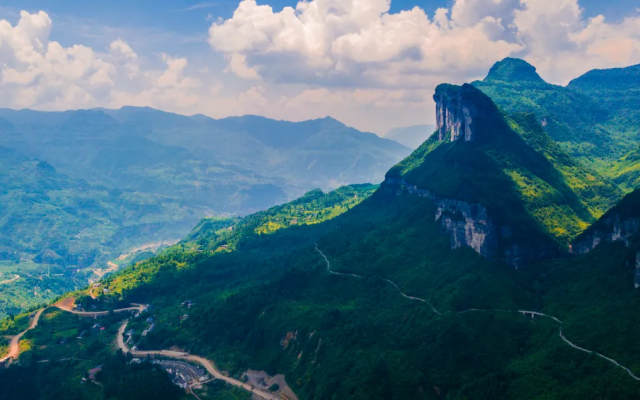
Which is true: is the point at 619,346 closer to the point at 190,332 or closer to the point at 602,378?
the point at 602,378

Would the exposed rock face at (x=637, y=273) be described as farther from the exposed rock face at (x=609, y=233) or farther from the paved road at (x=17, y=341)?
the paved road at (x=17, y=341)

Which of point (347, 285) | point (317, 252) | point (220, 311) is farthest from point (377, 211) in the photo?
point (220, 311)

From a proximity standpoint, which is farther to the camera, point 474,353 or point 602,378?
point 474,353

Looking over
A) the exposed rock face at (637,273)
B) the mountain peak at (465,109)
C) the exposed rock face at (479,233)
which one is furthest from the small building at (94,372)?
the mountain peak at (465,109)

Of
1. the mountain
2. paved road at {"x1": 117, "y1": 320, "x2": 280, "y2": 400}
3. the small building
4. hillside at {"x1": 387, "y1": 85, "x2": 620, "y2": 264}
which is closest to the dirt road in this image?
the mountain

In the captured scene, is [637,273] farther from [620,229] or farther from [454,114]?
[454,114]

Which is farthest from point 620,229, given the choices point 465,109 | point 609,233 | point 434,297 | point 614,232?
point 465,109
